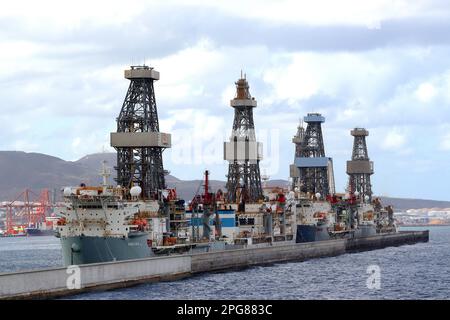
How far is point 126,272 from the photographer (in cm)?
8706

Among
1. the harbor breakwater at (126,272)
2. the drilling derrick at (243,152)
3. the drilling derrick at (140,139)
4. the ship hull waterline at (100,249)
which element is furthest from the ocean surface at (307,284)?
the drilling derrick at (243,152)

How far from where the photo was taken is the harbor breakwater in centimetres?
7181

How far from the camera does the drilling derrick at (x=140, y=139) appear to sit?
415 feet

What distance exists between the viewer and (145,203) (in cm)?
11088

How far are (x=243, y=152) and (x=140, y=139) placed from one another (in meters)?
48.8

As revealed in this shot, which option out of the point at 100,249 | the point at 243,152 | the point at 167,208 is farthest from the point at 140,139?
the point at 243,152

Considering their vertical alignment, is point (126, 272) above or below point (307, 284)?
above

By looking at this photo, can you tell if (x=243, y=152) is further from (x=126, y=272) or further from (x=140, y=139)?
(x=126, y=272)

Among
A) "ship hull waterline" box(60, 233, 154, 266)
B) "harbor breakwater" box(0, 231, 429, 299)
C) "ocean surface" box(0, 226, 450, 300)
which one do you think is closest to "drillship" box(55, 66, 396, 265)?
"ship hull waterline" box(60, 233, 154, 266)

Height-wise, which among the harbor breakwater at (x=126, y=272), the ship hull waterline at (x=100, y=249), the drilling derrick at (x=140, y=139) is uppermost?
the drilling derrick at (x=140, y=139)

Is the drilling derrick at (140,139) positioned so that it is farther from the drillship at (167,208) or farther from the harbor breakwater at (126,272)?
the harbor breakwater at (126,272)

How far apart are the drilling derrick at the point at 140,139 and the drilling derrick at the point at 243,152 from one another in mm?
40872
